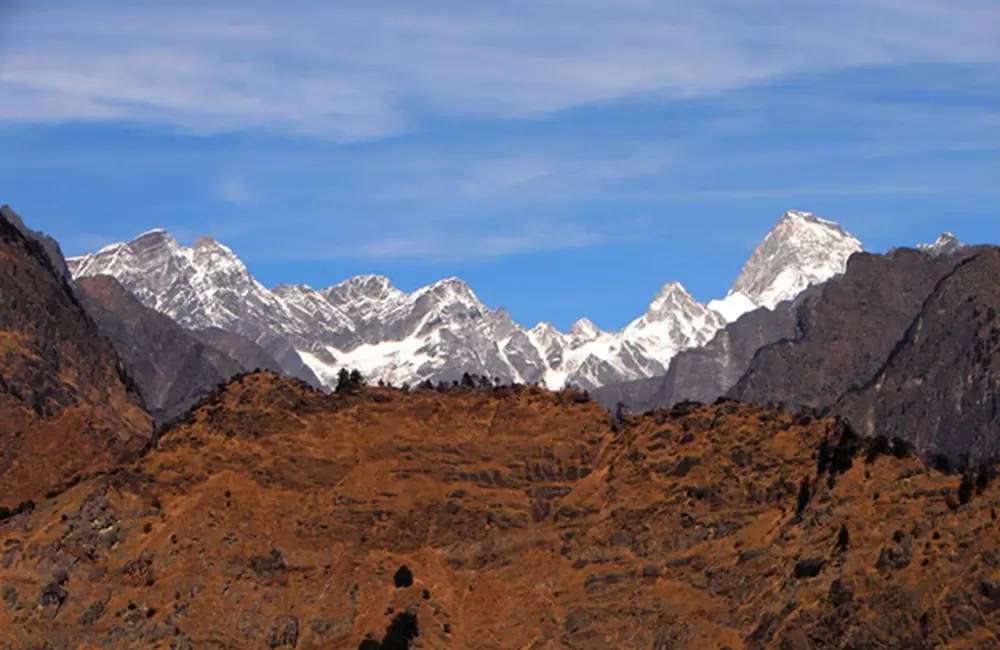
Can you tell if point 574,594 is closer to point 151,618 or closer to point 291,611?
point 291,611

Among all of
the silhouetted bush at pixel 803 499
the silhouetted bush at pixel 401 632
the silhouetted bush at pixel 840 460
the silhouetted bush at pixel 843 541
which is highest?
the silhouetted bush at pixel 840 460

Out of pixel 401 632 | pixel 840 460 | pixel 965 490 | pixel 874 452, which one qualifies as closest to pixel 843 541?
pixel 965 490

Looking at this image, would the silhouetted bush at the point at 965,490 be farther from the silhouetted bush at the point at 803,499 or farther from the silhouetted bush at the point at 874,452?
the silhouetted bush at the point at 803,499

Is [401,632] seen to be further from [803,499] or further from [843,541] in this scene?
[843,541]

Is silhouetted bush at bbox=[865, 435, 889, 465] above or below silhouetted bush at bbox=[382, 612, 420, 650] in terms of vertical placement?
above

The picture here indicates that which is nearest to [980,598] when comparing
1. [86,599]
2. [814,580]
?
[814,580]

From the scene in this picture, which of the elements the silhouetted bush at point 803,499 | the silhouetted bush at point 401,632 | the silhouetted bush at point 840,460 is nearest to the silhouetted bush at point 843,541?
the silhouetted bush at point 803,499

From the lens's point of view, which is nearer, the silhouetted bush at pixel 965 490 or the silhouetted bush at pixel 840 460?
the silhouetted bush at pixel 965 490

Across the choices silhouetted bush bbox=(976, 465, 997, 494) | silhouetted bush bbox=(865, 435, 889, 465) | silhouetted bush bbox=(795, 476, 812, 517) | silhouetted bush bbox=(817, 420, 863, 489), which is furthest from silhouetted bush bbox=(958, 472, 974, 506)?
silhouetted bush bbox=(795, 476, 812, 517)

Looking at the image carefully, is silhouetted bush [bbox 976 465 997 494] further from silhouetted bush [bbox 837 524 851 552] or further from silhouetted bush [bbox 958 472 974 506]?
silhouetted bush [bbox 837 524 851 552]

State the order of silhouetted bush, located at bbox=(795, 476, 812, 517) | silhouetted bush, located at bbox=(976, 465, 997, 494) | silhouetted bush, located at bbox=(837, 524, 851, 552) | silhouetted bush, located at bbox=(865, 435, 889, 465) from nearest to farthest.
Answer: silhouetted bush, located at bbox=(976, 465, 997, 494) < silhouetted bush, located at bbox=(837, 524, 851, 552) < silhouetted bush, located at bbox=(795, 476, 812, 517) < silhouetted bush, located at bbox=(865, 435, 889, 465)

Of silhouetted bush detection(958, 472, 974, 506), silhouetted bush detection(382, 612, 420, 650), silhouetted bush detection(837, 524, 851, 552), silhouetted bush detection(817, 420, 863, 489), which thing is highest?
silhouetted bush detection(817, 420, 863, 489)

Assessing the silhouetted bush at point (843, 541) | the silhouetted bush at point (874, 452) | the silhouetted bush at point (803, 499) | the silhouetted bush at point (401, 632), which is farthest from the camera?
the silhouetted bush at point (874, 452)

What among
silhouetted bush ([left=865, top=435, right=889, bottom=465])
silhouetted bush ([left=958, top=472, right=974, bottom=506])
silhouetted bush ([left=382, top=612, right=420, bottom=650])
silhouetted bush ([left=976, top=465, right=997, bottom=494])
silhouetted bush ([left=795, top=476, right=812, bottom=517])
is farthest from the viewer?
silhouetted bush ([left=865, top=435, right=889, bottom=465])
